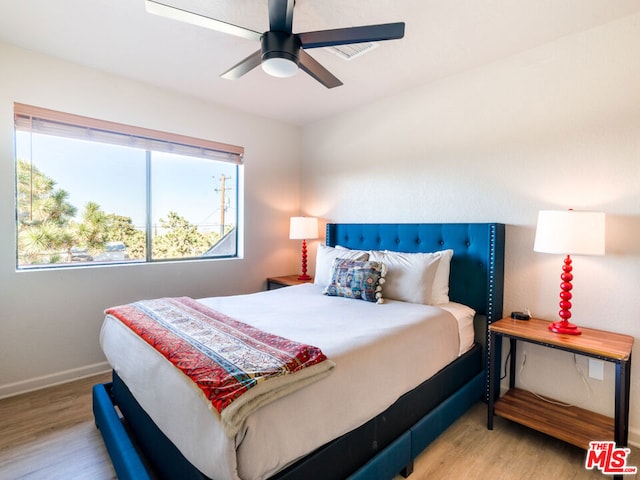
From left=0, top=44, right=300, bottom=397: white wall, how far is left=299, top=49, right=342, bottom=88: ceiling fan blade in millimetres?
1859

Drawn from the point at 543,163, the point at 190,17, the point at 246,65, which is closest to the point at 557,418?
the point at 543,163

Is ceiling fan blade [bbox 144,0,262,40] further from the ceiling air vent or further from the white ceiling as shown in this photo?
the ceiling air vent

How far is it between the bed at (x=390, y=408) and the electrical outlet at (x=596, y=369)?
1.97 ft

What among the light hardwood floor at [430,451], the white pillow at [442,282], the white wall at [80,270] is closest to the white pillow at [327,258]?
the white pillow at [442,282]

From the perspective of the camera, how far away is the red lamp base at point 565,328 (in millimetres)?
2004

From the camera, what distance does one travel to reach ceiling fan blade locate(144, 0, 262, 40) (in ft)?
5.07

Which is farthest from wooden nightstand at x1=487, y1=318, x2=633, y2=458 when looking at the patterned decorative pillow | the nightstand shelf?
the patterned decorative pillow

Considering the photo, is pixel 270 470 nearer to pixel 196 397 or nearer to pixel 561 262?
pixel 196 397

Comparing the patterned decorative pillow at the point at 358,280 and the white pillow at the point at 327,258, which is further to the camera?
the white pillow at the point at 327,258

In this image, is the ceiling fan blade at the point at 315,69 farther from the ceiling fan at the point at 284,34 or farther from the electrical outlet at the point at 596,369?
the electrical outlet at the point at 596,369

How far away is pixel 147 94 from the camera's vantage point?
3086 mm

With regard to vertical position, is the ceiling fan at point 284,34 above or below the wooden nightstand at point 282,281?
above

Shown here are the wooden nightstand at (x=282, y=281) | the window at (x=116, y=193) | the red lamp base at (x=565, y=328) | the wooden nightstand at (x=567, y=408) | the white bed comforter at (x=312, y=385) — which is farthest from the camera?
the wooden nightstand at (x=282, y=281)

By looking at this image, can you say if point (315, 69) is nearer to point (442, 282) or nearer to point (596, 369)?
point (442, 282)
